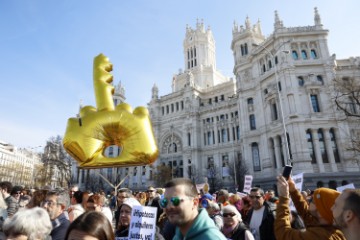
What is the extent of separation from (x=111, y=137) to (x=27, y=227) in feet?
35.8

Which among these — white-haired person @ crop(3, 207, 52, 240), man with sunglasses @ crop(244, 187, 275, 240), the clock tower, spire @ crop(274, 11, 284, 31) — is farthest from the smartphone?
the clock tower

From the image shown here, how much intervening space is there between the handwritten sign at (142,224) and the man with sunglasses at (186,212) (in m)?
1.46

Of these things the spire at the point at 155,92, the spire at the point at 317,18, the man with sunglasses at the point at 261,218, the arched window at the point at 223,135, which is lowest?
the man with sunglasses at the point at 261,218

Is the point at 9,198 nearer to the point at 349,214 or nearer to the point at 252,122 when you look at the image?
the point at 349,214

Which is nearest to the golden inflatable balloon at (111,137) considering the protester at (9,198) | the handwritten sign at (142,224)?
the protester at (9,198)

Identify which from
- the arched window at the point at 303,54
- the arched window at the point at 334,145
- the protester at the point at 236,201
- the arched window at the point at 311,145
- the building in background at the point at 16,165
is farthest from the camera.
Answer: the building in background at the point at 16,165

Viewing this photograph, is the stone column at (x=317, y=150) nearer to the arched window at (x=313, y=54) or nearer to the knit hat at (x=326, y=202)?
the arched window at (x=313, y=54)

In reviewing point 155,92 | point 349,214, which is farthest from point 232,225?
point 155,92

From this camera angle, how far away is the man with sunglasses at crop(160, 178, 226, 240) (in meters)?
2.37

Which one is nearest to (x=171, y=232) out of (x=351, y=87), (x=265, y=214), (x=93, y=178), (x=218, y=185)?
(x=265, y=214)

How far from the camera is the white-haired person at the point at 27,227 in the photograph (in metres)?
2.76

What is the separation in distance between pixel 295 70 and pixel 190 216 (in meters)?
36.3

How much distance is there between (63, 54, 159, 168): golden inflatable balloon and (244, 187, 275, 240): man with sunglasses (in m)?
8.07

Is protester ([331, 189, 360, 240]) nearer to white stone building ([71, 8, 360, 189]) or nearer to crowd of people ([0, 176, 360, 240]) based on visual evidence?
crowd of people ([0, 176, 360, 240])
